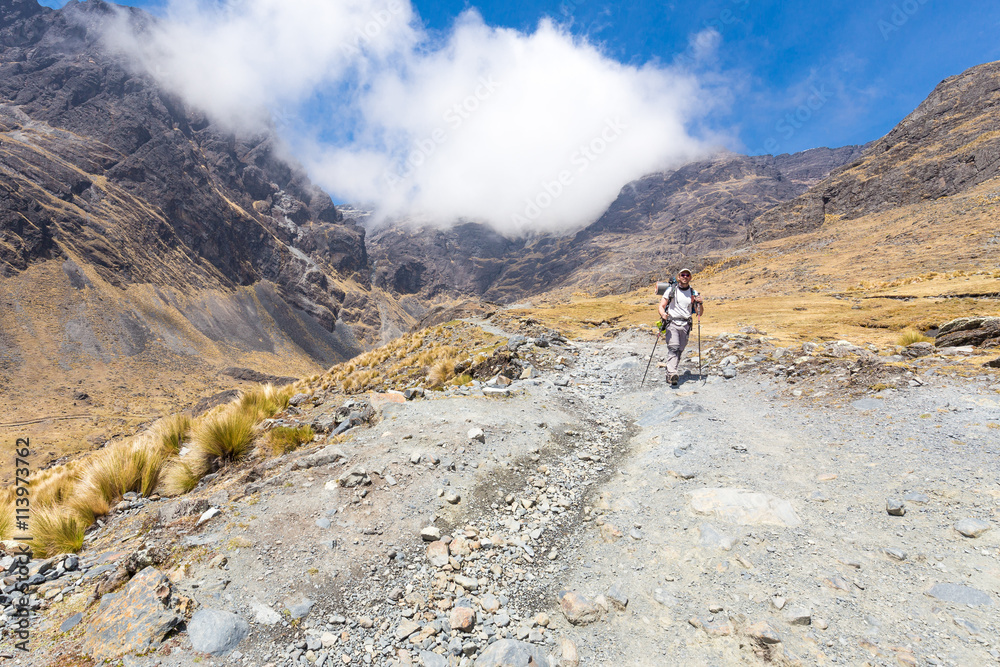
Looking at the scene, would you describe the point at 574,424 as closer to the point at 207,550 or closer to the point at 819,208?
the point at 207,550

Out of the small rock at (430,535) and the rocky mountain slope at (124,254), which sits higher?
the rocky mountain slope at (124,254)

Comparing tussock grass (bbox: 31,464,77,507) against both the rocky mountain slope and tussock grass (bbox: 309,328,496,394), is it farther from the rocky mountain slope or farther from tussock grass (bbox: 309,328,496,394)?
the rocky mountain slope

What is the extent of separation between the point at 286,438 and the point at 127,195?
12017 cm

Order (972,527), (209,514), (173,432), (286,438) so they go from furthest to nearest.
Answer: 1. (173,432)
2. (286,438)
3. (209,514)
4. (972,527)

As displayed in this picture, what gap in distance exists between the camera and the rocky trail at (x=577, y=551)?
3029mm

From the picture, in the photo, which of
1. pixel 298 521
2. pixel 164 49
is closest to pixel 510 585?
pixel 298 521

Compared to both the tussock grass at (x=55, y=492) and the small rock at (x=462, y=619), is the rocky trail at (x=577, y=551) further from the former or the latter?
the tussock grass at (x=55, y=492)

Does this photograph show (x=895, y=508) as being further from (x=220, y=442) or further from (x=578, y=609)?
(x=220, y=442)

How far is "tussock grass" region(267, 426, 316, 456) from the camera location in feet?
22.9

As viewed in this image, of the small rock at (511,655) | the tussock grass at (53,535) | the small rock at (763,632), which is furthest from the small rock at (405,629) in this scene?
the tussock grass at (53,535)

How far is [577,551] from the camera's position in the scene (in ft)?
14.4

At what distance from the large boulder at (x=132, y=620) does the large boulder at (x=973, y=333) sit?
14.0m

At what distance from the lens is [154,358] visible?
65062 mm

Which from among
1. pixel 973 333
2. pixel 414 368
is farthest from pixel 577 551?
pixel 973 333
